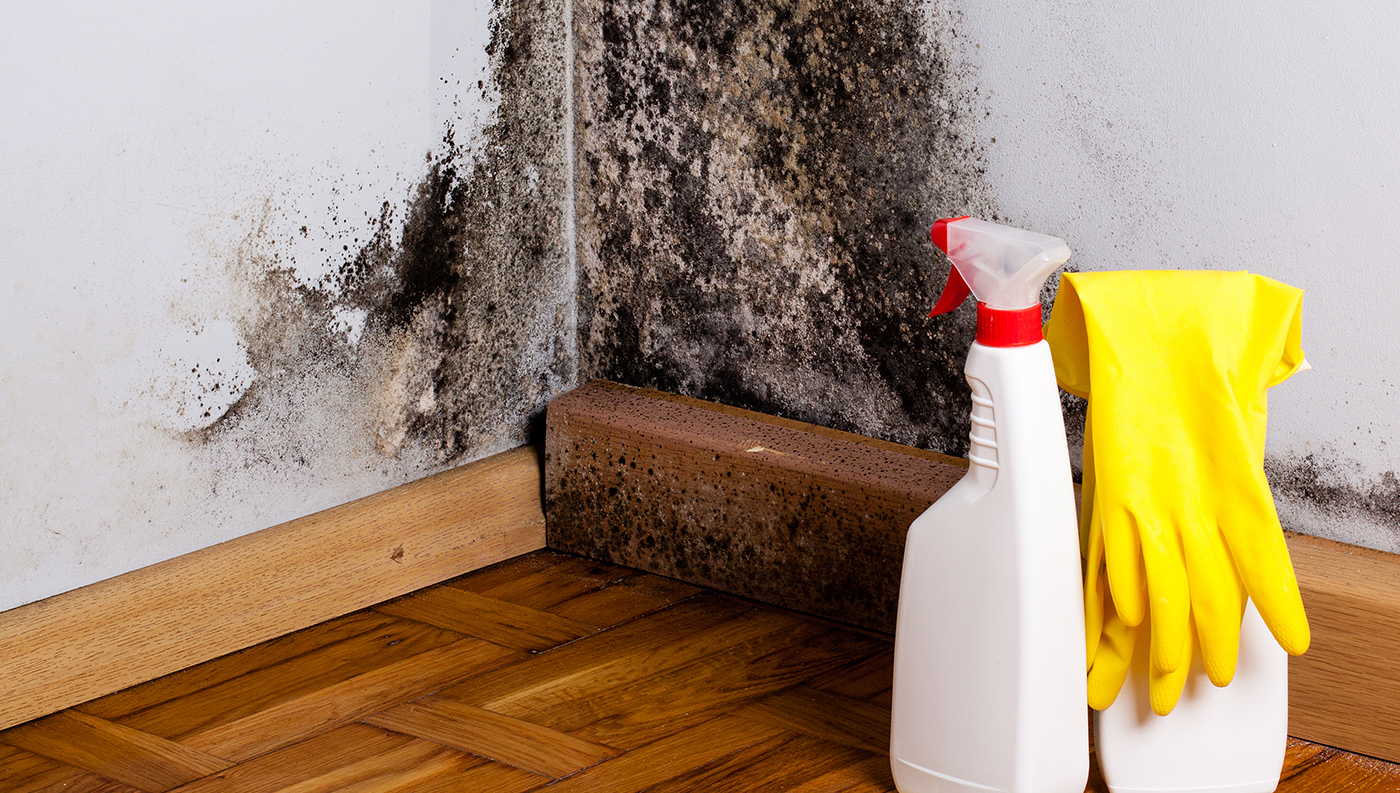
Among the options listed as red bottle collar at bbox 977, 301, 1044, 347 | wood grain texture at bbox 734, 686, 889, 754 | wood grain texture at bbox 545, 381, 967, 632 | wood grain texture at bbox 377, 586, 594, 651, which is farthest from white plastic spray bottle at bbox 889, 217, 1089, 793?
wood grain texture at bbox 377, 586, 594, 651

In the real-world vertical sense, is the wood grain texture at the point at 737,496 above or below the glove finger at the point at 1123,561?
below

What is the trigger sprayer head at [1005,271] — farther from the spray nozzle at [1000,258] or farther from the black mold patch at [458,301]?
the black mold patch at [458,301]

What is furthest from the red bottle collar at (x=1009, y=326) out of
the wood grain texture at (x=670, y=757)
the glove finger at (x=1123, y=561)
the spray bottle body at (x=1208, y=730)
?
the wood grain texture at (x=670, y=757)

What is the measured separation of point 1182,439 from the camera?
2.71ft

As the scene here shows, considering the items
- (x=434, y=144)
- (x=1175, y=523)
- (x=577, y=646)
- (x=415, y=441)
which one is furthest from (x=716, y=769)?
(x=434, y=144)

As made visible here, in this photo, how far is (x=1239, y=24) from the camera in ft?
2.99

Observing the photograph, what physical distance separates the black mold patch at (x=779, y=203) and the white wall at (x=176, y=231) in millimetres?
164

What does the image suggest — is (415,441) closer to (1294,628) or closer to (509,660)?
(509,660)

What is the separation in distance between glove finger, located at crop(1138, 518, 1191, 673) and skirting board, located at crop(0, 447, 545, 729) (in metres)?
0.61

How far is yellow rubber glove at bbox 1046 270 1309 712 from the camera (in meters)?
0.81

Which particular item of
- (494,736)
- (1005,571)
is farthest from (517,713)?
(1005,571)

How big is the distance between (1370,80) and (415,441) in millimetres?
769

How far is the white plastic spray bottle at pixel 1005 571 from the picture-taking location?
81cm

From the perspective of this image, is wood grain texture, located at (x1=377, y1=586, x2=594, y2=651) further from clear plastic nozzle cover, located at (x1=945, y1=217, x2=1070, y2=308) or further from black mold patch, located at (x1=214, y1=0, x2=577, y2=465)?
clear plastic nozzle cover, located at (x1=945, y1=217, x2=1070, y2=308)
